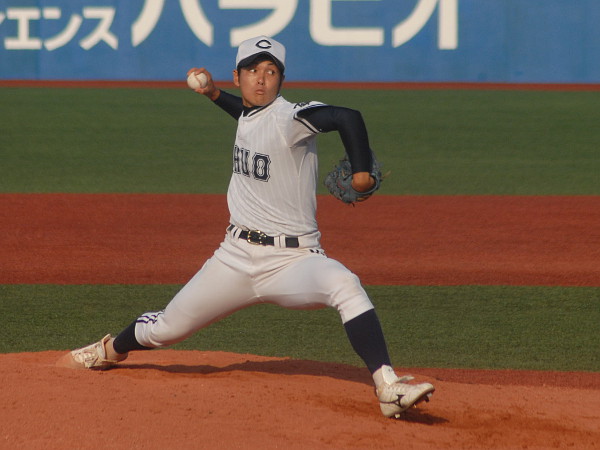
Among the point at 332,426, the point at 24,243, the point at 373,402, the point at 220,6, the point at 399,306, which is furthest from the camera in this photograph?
the point at 220,6

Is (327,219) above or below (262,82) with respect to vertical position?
below

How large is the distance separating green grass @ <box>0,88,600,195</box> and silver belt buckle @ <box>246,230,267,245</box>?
319 inches

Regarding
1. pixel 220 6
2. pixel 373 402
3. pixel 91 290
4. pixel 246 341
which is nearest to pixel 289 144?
pixel 373 402

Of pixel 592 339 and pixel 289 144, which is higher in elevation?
pixel 289 144

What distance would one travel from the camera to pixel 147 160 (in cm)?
1530

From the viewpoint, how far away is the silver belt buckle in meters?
4.74

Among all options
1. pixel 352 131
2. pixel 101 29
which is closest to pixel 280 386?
pixel 352 131

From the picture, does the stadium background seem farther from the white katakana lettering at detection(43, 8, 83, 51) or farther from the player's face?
the player's face

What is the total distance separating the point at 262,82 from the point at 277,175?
449 millimetres

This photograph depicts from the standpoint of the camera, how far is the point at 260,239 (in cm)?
474

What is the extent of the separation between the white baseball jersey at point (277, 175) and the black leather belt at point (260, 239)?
2 cm

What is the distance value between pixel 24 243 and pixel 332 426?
5973 millimetres

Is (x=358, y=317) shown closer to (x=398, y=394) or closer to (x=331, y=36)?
(x=398, y=394)

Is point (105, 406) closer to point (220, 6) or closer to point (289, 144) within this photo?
point (289, 144)
